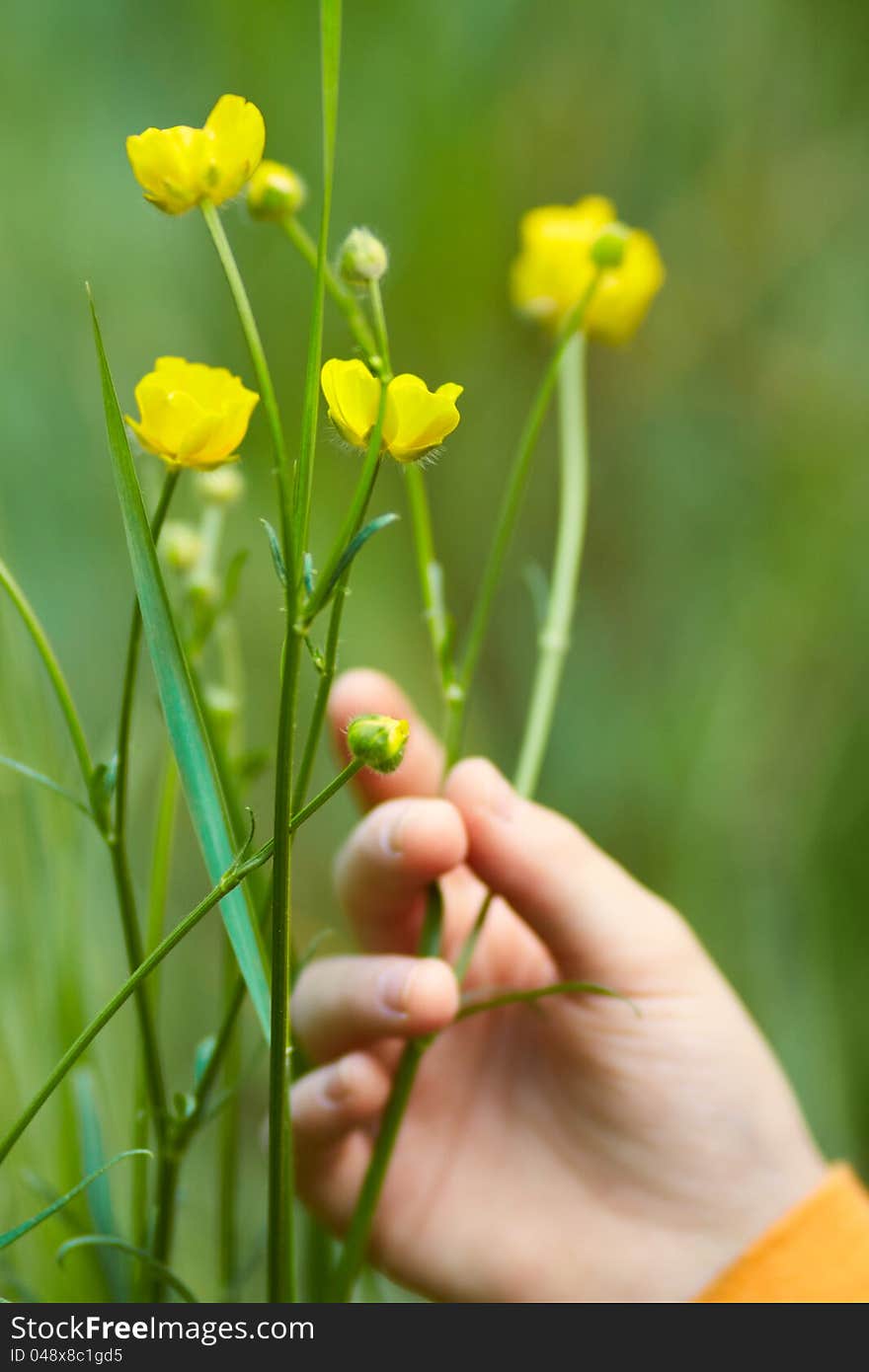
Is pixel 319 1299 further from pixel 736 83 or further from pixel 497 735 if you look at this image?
pixel 736 83

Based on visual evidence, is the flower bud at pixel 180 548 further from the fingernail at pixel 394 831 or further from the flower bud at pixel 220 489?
the fingernail at pixel 394 831

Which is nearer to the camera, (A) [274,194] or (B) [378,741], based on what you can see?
(B) [378,741]

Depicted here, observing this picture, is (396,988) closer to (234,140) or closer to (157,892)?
(157,892)

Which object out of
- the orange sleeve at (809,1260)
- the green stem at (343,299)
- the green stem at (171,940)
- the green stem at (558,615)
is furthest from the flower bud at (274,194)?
the orange sleeve at (809,1260)

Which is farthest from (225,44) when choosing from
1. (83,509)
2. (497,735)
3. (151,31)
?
(497,735)

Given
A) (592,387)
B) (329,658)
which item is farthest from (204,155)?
(592,387)
